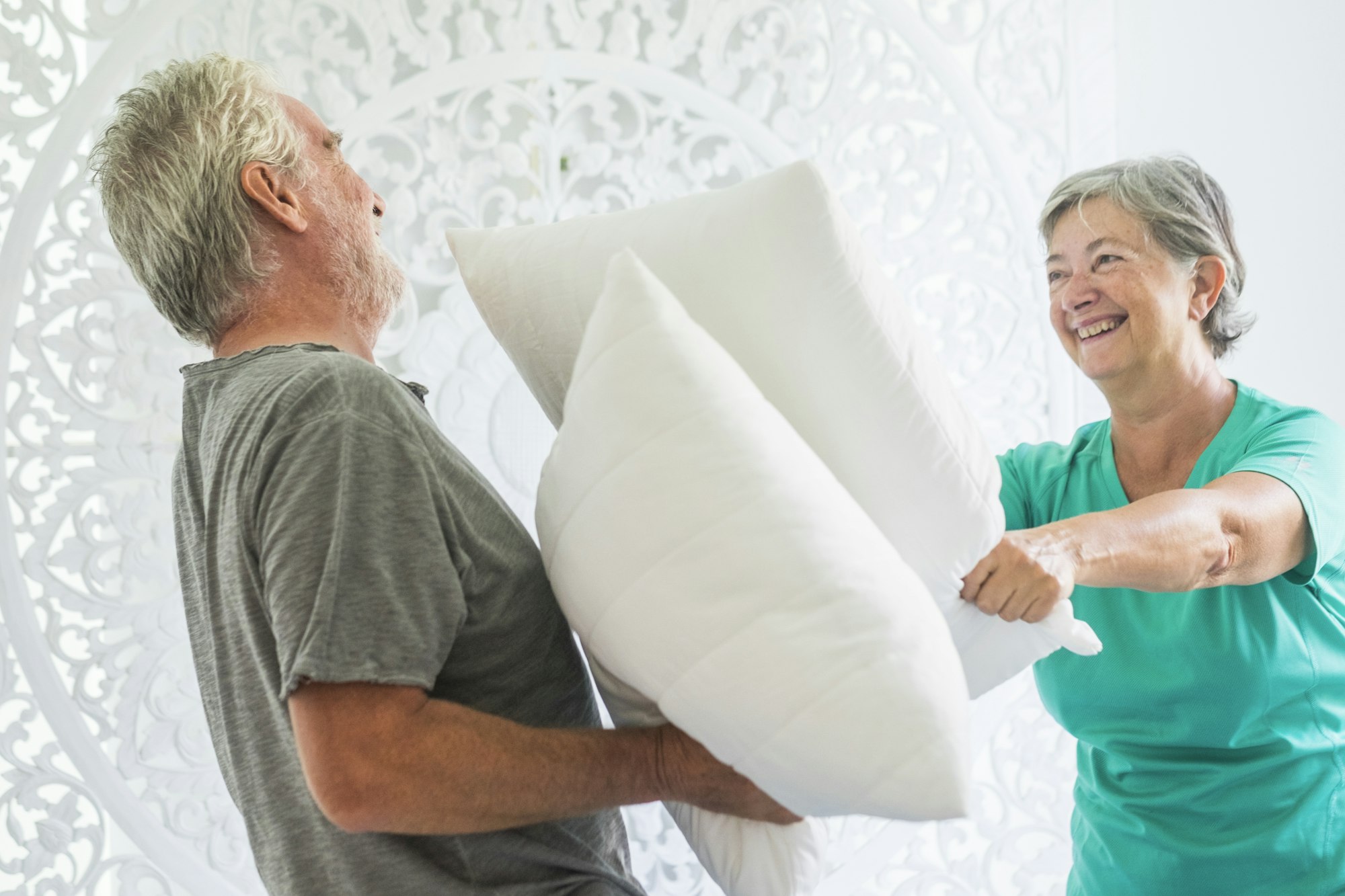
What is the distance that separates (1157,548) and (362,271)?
0.94 m

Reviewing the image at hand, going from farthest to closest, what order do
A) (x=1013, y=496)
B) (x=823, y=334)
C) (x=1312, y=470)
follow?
(x=1013, y=496), (x=1312, y=470), (x=823, y=334)

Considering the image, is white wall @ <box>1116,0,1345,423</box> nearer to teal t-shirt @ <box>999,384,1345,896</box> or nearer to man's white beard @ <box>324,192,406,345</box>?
teal t-shirt @ <box>999,384,1345,896</box>

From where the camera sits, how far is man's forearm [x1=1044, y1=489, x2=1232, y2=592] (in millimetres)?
1143

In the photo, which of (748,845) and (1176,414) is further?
(1176,414)

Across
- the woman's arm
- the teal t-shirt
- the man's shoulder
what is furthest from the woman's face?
the man's shoulder

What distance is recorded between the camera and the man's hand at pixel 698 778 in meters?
0.92

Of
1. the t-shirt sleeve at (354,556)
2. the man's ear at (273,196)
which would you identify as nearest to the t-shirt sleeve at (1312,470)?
the t-shirt sleeve at (354,556)

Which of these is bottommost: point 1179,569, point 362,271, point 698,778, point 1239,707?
point 1239,707

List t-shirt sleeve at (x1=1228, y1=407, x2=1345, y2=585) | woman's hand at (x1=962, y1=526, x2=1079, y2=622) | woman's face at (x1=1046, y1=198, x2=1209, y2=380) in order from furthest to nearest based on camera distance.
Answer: woman's face at (x1=1046, y1=198, x2=1209, y2=380)
t-shirt sleeve at (x1=1228, y1=407, x2=1345, y2=585)
woman's hand at (x1=962, y1=526, x2=1079, y2=622)

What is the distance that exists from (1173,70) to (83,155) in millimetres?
2431

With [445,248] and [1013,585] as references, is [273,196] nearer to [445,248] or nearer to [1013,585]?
[1013,585]

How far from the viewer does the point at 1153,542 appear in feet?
3.78

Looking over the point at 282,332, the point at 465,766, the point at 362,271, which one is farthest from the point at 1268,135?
the point at 465,766

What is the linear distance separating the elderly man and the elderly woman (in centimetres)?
46
